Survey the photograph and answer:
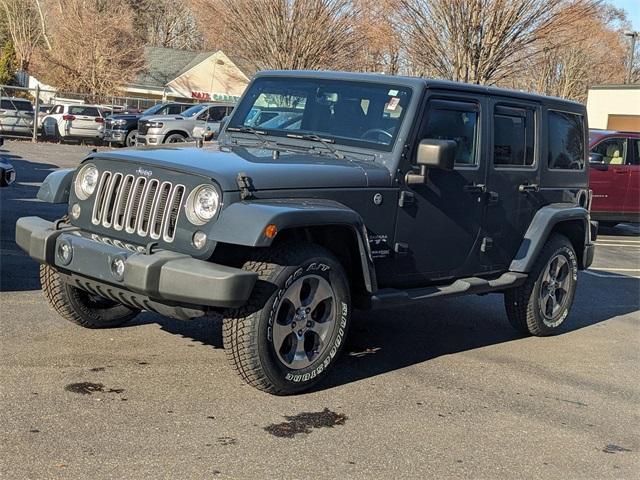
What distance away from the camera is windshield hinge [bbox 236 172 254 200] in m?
4.61

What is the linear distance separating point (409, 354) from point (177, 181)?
2.37 metres

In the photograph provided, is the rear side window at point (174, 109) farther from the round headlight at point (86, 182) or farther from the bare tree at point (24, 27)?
the bare tree at point (24, 27)

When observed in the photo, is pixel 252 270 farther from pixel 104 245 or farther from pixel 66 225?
pixel 66 225

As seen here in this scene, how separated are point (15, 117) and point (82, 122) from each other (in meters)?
2.98

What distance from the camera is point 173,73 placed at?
58875 mm

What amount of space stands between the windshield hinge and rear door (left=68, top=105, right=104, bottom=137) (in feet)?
84.7

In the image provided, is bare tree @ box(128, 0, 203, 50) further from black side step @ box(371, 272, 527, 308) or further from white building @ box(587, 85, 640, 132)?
black side step @ box(371, 272, 527, 308)

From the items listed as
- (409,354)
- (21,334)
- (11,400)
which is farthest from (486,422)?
(21,334)

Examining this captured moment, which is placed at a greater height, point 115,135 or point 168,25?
point 168,25

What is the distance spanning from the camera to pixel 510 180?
655 cm

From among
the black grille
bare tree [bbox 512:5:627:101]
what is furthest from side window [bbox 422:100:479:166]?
bare tree [bbox 512:5:627:101]

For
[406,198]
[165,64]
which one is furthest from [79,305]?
[165,64]

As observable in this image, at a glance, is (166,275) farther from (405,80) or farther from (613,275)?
(613,275)

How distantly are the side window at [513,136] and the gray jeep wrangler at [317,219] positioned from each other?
2 cm
